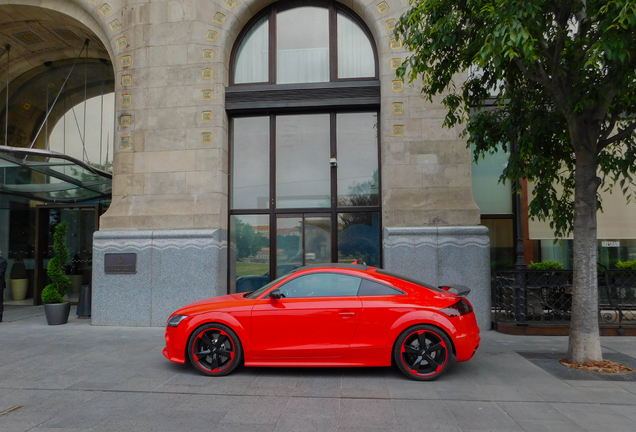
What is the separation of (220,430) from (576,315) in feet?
17.7

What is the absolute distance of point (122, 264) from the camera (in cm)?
1022

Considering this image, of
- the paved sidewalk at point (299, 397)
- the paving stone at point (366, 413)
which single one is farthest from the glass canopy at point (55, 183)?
the paving stone at point (366, 413)

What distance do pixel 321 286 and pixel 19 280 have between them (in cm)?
1239

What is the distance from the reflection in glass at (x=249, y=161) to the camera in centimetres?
1093

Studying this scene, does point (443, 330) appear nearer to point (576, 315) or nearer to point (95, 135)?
point (576, 315)

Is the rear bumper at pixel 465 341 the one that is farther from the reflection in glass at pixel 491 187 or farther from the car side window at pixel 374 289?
the reflection in glass at pixel 491 187

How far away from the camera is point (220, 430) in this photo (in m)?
4.39

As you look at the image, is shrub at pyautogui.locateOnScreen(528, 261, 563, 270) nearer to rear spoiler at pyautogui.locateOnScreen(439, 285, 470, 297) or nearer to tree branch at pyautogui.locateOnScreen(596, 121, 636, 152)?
tree branch at pyautogui.locateOnScreen(596, 121, 636, 152)

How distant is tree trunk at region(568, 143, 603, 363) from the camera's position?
660 centimetres

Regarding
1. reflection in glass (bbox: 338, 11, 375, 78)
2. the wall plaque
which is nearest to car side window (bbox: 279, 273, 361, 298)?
the wall plaque

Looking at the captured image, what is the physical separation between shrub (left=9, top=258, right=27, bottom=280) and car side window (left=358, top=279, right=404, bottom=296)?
12.8m

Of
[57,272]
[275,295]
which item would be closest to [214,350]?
[275,295]

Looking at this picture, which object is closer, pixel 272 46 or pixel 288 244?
pixel 288 244

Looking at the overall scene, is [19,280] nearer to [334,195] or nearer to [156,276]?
[156,276]
